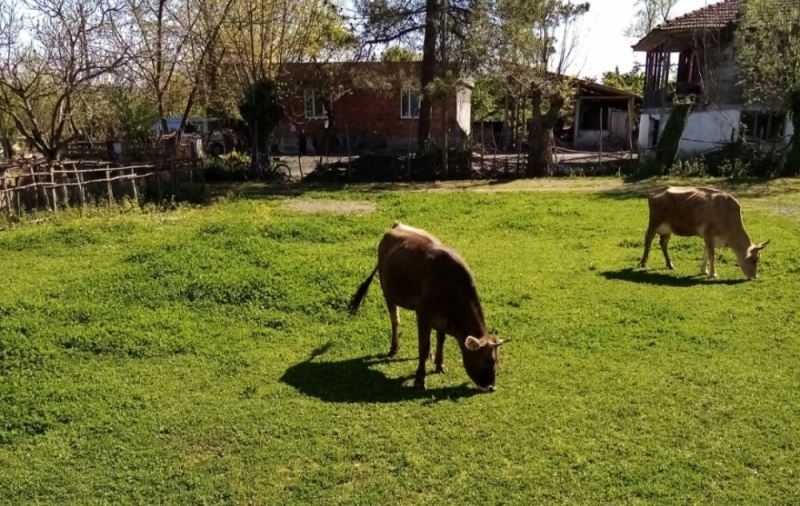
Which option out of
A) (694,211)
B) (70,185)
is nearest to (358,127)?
(70,185)

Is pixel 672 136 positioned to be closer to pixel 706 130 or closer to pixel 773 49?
pixel 773 49

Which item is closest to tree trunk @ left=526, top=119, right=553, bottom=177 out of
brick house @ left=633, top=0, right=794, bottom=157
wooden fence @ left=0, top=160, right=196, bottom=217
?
brick house @ left=633, top=0, right=794, bottom=157

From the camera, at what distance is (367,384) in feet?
22.2

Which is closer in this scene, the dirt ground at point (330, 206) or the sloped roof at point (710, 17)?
the dirt ground at point (330, 206)

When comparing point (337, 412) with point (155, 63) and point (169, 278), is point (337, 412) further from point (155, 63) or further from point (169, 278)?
point (155, 63)

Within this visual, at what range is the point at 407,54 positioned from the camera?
29844mm

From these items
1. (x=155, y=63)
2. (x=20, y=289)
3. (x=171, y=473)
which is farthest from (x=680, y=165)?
(x=171, y=473)

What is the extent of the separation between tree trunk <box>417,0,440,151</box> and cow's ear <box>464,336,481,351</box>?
1964 centimetres

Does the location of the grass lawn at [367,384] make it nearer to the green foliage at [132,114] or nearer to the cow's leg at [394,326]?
the cow's leg at [394,326]

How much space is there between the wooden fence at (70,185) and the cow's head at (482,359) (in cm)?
1334

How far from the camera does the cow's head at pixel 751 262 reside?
10.3 m

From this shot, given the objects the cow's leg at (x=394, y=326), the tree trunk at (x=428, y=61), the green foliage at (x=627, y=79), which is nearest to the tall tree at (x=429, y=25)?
the tree trunk at (x=428, y=61)

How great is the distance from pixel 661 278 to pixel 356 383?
597 centimetres

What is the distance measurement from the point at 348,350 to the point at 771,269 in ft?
23.6
